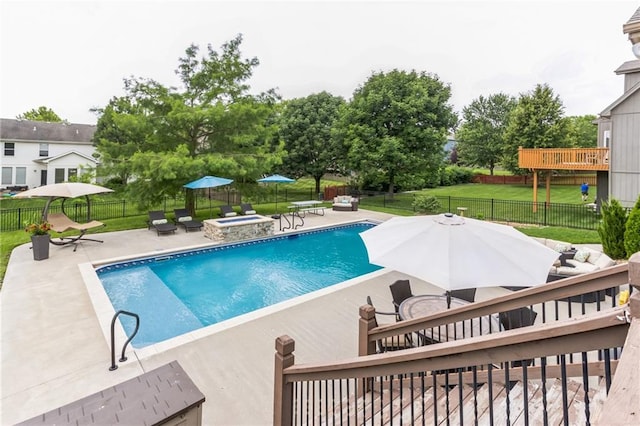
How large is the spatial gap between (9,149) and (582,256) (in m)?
39.8

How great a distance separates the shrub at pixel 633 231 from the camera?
7.40 meters

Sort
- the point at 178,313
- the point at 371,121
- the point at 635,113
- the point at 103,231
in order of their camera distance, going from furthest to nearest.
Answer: the point at 371,121 → the point at 103,231 → the point at 635,113 → the point at 178,313

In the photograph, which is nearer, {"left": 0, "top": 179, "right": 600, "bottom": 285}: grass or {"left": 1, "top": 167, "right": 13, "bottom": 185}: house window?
{"left": 0, "top": 179, "right": 600, "bottom": 285}: grass

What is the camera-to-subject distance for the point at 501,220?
1580cm

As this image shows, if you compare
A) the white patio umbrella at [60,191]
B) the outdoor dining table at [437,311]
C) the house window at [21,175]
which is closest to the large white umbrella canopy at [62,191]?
the white patio umbrella at [60,191]

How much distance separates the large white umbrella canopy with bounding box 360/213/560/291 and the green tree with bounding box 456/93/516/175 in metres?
37.7

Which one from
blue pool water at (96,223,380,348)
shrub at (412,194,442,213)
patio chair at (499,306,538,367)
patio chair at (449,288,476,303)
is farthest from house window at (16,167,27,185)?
patio chair at (499,306,538,367)

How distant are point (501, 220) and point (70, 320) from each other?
1682 centimetres

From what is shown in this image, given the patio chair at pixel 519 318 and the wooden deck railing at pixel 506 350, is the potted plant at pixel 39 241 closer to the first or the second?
the wooden deck railing at pixel 506 350

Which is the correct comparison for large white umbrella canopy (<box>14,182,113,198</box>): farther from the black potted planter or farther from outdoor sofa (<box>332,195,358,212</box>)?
outdoor sofa (<box>332,195,358,212</box>)

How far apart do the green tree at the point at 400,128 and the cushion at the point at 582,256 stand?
13.3 meters

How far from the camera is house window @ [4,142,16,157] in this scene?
27.9 m

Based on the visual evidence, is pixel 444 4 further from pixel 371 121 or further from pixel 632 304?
pixel 632 304

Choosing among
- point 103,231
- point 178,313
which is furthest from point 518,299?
point 103,231
